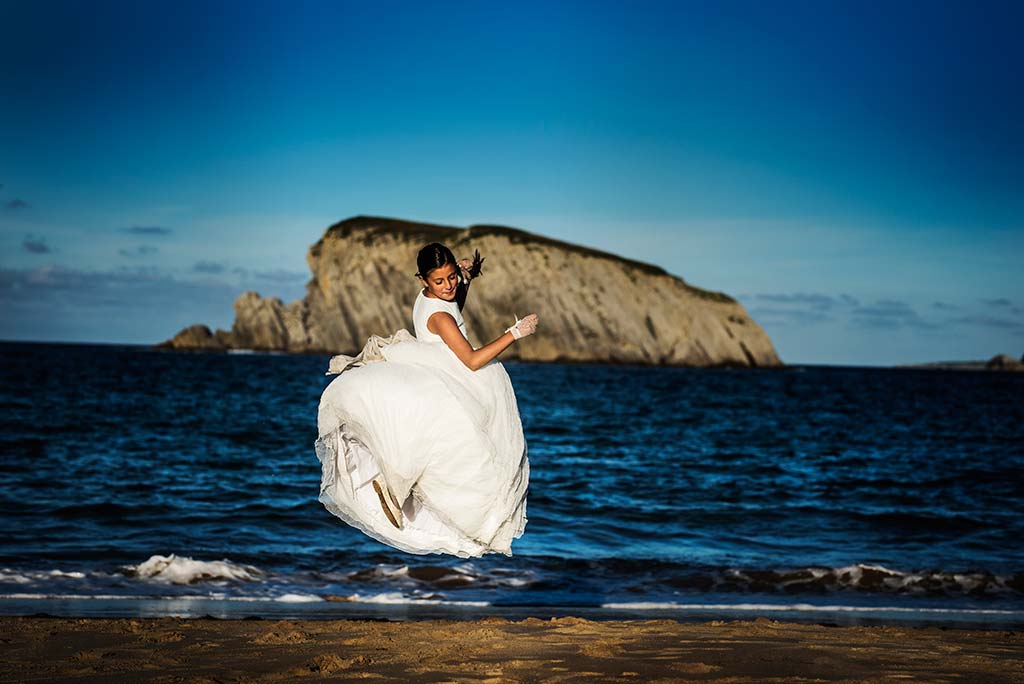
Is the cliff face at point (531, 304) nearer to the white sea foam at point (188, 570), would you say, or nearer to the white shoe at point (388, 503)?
the white sea foam at point (188, 570)

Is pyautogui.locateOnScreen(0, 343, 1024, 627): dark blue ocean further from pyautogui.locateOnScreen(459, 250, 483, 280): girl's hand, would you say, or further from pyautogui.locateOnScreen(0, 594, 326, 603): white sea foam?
pyautogui.locateOnScreen(459, 250, 483, 280): girl's hand

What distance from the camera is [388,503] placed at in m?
6.12

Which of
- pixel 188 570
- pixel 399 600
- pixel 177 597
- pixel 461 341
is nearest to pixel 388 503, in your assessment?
pixel 461 341

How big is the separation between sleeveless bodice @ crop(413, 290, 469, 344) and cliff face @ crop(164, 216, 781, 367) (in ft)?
Answer: 325

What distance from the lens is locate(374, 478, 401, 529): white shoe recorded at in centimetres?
612

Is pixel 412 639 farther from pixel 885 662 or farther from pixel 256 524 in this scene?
pixel 256 524

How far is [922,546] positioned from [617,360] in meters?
102

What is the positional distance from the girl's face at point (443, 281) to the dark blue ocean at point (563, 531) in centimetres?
431

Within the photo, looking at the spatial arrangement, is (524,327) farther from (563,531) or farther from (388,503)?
(563,531)

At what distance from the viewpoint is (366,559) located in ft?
39.4

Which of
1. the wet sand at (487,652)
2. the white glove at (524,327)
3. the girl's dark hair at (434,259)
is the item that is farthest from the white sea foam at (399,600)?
the girl's dark hair at (434,259)

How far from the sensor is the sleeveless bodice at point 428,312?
20.1 feet

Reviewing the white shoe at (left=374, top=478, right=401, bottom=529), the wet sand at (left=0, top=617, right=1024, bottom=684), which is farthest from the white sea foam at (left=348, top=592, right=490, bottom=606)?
the white shoe at (left=374, top=478, right=401, bottom=529)

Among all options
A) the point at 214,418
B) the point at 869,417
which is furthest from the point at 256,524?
the point at 869,417
